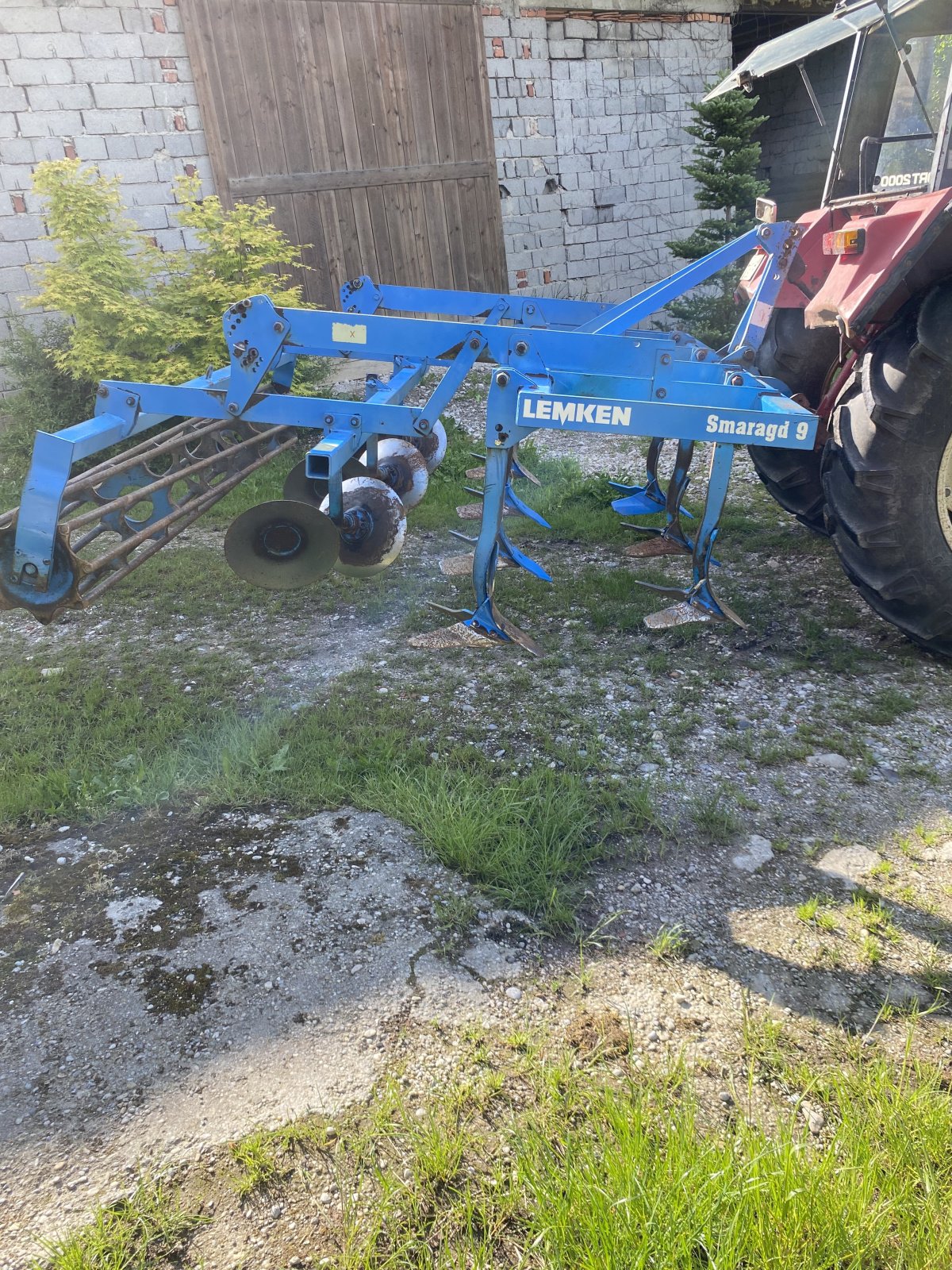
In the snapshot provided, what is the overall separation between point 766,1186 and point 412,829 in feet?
4.55

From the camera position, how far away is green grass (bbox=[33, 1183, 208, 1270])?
4.98ft

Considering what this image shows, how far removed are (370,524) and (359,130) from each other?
19.6 ft

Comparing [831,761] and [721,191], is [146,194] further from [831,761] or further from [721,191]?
[831,761]

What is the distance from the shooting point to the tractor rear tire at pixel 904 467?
3.05m

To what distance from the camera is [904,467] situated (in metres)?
3.10

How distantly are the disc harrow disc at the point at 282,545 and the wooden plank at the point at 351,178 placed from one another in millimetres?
5238

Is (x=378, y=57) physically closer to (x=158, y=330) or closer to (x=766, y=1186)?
(x=158, y=330)

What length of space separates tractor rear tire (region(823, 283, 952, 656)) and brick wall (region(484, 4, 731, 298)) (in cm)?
680

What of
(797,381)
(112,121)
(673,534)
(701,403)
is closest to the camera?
(701,403)

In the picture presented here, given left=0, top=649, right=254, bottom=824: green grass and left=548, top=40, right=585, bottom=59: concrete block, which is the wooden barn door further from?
left=0, top=649, right=254, bottom=824: green grass

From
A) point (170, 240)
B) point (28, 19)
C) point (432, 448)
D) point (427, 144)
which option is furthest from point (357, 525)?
point (427, 144)

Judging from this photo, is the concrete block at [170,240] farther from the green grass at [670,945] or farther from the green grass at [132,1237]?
the green grass at [132,1237]

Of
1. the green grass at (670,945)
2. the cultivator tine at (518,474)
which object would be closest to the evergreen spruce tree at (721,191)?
the cultivator tine at (518,474)

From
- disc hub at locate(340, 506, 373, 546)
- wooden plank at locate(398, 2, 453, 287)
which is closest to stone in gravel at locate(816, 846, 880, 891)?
disc hub at locate(340, 506, 373, 546)
